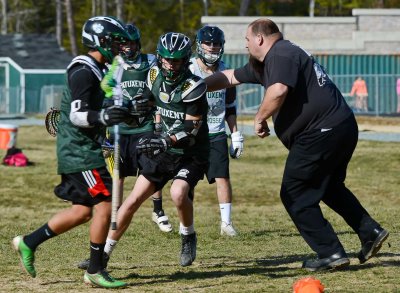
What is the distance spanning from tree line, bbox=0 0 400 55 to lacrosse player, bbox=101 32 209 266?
170 ft

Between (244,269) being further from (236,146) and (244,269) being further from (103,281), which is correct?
(236,146)

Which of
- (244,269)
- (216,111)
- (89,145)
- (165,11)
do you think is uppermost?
(89,145)

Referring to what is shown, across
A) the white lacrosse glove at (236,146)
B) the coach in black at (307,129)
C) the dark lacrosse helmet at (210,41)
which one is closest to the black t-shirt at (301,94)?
the coach in black at (307,129)

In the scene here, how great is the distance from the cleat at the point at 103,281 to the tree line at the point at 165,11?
174ft

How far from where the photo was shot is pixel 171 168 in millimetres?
9062

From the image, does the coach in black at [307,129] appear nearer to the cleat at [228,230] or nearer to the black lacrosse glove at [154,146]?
the black lacrosse glove at [154,146]

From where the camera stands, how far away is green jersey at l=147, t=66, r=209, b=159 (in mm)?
8719

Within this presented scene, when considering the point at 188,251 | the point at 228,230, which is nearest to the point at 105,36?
the point at 188,251

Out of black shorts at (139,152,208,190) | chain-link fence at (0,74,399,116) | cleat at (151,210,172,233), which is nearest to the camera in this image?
black shorts at (139,152,208,190)

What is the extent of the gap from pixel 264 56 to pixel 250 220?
17.0 ft

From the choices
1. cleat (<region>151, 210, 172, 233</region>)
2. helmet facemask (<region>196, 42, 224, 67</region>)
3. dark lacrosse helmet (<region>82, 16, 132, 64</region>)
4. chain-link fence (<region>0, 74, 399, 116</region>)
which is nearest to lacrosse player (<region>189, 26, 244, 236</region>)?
helmet facemask (<region>196, 42, 224, 67</region>)

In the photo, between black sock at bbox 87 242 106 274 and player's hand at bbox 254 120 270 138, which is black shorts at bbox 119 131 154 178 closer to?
player's hand at bbox 254 120 270 138

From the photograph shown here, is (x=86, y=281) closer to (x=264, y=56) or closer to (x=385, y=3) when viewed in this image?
(x=264, y=56)

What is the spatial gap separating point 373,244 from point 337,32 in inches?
1466
